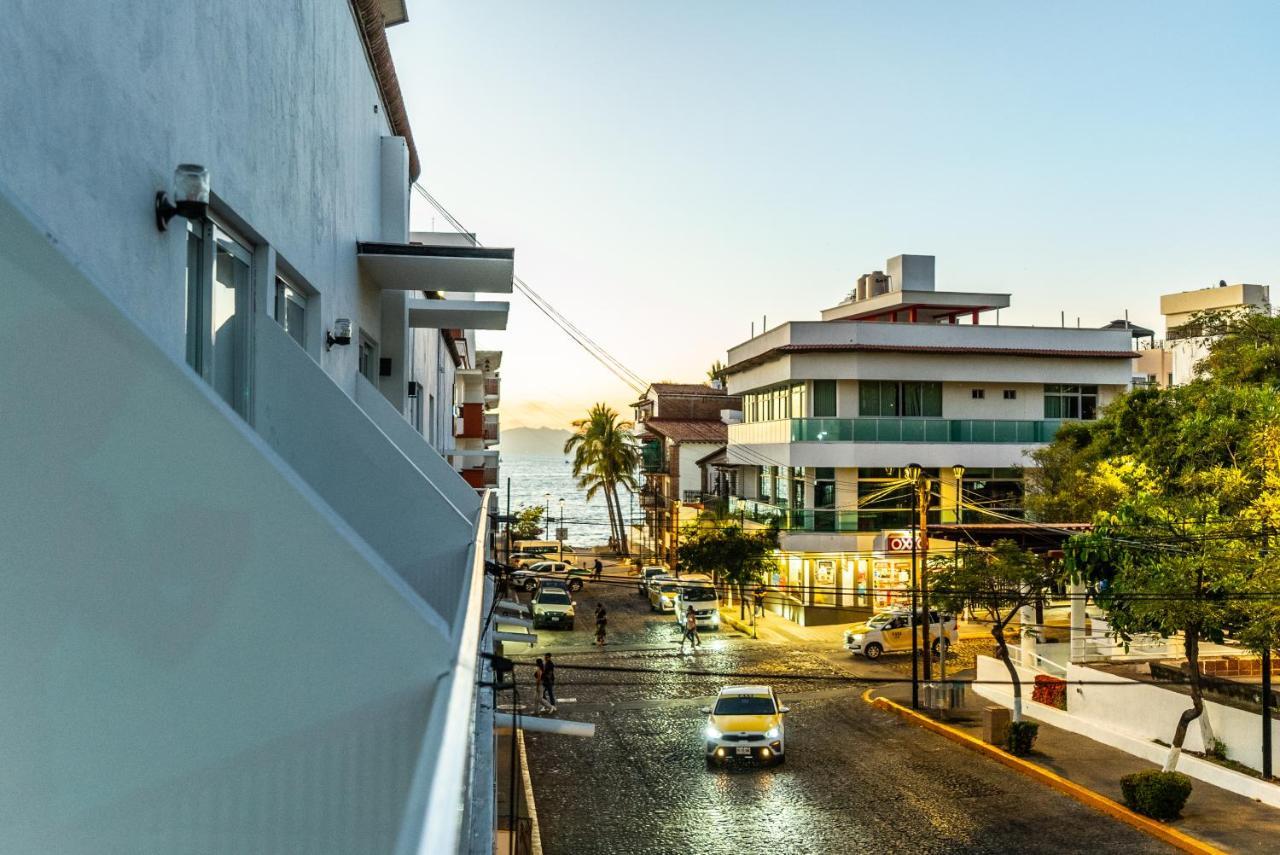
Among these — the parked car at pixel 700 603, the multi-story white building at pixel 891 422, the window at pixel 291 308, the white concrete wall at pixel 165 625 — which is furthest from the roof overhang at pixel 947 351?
the white concrete wall at pixel 165 625

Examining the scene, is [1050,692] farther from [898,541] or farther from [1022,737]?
[898,541]

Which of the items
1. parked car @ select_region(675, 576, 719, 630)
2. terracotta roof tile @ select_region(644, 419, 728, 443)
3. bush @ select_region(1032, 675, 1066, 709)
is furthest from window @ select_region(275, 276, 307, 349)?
terracotta roof tile @ select_region(644, 419, 728, 443)

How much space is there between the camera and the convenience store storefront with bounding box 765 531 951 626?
1551 inches

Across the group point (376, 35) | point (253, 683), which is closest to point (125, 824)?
point (253, 683)

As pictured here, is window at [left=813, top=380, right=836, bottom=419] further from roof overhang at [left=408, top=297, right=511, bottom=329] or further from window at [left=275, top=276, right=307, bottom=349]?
window at [left=275, top=276, right=307, bottom=349]

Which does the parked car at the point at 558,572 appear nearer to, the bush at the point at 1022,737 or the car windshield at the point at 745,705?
the car windshield at the point at 745,705

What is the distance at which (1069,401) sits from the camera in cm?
4306

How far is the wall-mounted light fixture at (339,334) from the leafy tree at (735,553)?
110ft

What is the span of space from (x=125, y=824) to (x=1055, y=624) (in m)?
41.5

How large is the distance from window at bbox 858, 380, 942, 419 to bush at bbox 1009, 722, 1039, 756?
1967 cm

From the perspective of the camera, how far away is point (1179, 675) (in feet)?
74.6

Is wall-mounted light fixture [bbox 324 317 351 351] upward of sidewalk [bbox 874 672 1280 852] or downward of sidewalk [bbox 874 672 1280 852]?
upward

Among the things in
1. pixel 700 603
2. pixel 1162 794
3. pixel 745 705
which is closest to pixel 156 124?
pixel 1162 794

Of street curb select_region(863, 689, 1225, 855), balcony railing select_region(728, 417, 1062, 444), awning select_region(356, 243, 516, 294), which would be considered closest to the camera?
awning select_region(356, 243, 516, 294)
